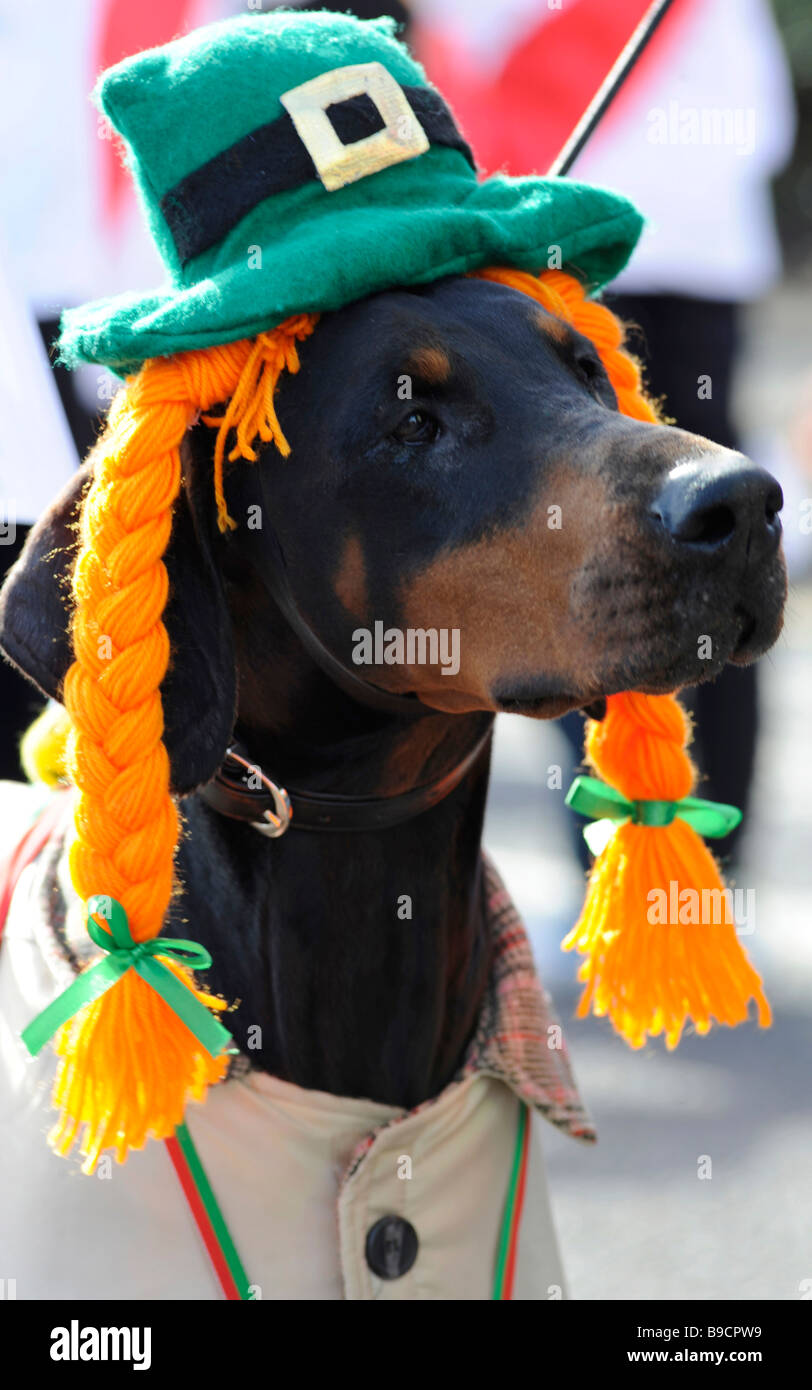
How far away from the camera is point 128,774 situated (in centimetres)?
178

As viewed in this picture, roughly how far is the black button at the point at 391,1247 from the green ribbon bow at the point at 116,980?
1.40 ft

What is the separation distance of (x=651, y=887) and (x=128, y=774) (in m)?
0.81

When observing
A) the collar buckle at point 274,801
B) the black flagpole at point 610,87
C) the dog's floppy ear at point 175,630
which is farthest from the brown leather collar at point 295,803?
the black flagpole at point 610,87

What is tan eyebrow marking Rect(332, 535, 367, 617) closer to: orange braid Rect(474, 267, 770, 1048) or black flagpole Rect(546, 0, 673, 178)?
orange braid Rect(474, 267, 770, 1048)

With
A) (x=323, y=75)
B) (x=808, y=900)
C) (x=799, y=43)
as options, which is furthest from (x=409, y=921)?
(x=799, y=43)

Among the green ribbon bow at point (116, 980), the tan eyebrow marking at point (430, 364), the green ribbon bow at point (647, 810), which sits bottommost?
the green ribbon bow at point (647, 810)

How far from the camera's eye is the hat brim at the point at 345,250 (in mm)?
1789

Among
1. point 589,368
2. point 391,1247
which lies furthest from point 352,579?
point 391,1247

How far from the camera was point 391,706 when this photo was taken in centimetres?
195

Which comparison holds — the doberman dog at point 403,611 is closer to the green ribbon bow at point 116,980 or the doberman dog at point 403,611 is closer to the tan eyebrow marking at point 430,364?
the tan eyebrow marking at point 430,364

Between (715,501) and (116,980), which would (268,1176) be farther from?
(715,501)

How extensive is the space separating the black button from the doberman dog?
0.52 ft

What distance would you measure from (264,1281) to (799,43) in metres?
10.8
